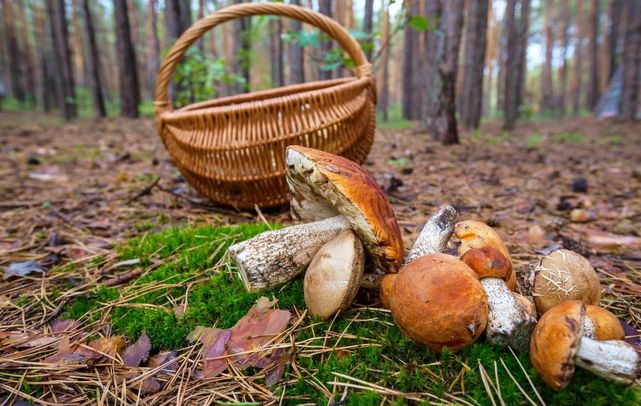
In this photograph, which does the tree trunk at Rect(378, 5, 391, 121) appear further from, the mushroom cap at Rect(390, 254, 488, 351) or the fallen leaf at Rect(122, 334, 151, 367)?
the fallen leaf at Rect(122, 334, 151, 367)

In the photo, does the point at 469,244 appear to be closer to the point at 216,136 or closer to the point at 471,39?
the point at 216,136

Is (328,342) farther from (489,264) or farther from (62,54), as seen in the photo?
(62,54)

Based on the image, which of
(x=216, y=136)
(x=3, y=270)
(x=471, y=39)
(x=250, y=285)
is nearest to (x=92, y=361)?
(x=250, y=285)

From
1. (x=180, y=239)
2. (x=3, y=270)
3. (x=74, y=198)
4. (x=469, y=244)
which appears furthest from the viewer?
(x=74, y=198)

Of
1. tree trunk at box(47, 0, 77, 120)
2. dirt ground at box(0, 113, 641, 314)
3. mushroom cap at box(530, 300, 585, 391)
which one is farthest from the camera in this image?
tree trunk at box(47, 0, 77, 120)

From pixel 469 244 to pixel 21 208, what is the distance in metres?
3.36

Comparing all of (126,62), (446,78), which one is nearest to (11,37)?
(126,62)

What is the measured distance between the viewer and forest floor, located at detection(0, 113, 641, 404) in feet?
3.79

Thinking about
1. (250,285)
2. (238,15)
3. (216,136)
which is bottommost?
(250,285)

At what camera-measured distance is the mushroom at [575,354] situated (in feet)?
3.16

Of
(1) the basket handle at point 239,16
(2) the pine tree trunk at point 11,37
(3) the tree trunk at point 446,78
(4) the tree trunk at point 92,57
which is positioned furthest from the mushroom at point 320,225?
(2) the pine tree trunk at point 11,37

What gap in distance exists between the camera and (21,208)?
3.02 metres

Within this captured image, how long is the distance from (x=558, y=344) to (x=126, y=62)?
435 inches

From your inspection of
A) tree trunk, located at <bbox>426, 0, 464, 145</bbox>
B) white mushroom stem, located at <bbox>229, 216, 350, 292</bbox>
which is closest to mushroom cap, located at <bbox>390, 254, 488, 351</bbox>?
white mushroom stem, located at <bbox>229, 216, 350, 292</bbox>
